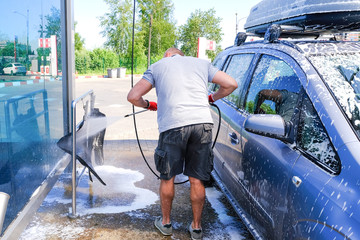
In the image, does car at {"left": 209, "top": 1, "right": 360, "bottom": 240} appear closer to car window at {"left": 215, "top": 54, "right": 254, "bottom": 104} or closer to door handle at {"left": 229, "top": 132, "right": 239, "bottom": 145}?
door handle at {"left": 229, "top": 132, "right": 239, "bottom": 145}

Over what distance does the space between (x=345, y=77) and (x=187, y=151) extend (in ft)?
4.84

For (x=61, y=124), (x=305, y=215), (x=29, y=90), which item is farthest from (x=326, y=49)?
(x=61, y=124)

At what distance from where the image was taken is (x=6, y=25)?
2854 millimetres

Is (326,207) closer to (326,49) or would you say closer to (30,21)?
(326,49)

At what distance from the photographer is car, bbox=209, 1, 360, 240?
5.72 feet

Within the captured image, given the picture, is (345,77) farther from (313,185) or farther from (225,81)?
(225,81)

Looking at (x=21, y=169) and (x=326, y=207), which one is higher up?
(x=326, y=207)

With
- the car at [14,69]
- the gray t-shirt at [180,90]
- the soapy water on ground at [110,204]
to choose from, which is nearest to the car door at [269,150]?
the gray t-shirt at [180,90]

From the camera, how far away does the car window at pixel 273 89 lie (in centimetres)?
252

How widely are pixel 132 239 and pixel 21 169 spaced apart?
116 centimetres

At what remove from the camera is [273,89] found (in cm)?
285

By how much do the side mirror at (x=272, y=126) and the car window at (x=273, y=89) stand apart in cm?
24

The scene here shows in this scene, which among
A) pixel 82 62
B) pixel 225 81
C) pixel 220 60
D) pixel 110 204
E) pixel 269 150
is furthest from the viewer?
pixel 82 62

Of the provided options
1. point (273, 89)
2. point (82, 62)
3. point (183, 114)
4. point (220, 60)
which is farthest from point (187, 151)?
point (82, 62)
